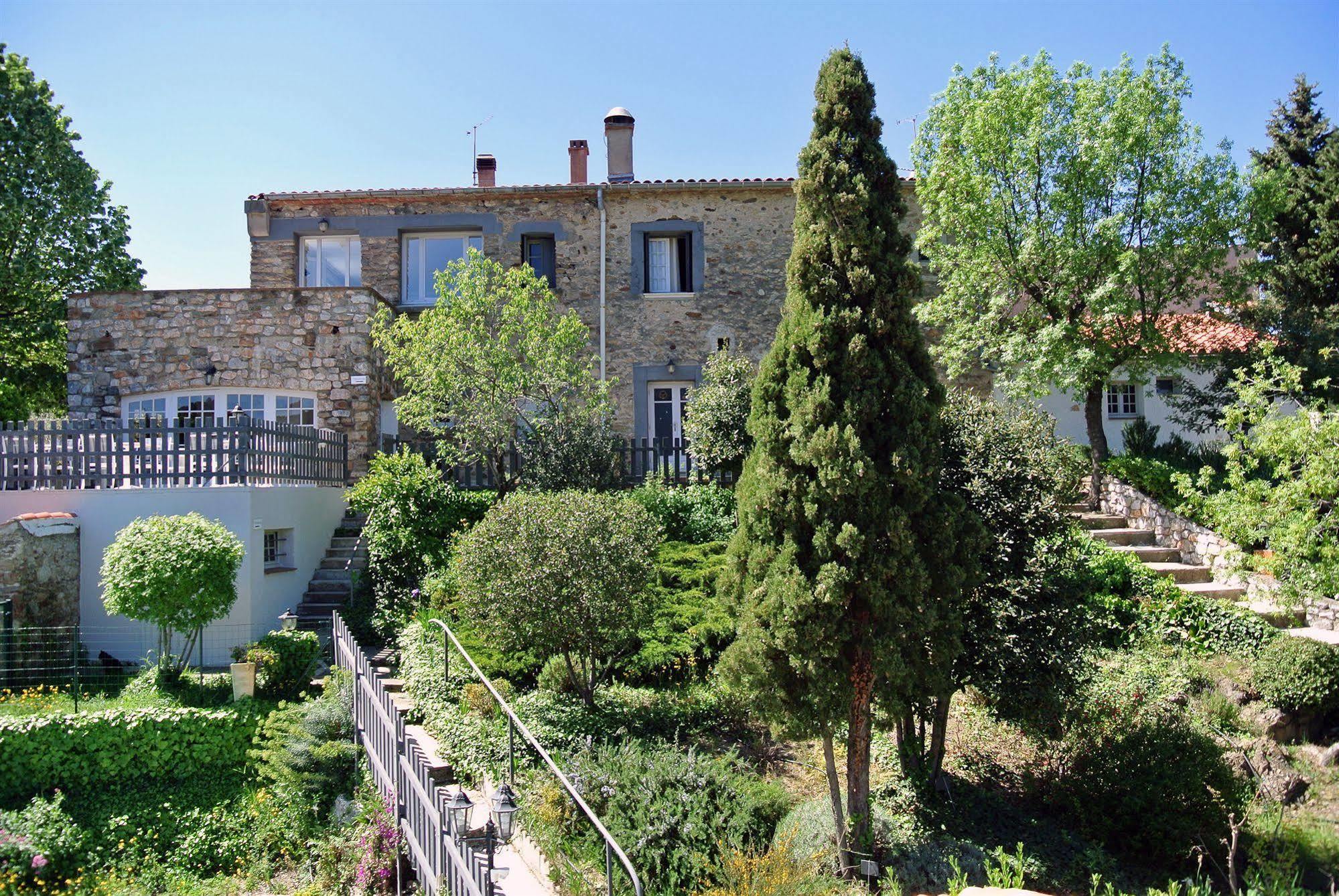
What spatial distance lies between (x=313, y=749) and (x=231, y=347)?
926cm

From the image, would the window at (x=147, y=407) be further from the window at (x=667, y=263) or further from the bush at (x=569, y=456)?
the window at (x=667, y=263)

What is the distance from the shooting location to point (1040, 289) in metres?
15.0

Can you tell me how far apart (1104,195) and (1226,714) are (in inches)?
329

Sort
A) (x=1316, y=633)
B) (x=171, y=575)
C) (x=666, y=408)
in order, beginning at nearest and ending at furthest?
(x=171, y=575) → (x=1316, y=633) → (x=666, y=408)

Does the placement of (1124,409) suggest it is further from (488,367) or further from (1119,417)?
(488,367)

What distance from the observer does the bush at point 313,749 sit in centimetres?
847

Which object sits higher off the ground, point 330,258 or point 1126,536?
point 330,258

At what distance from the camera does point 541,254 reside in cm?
1783

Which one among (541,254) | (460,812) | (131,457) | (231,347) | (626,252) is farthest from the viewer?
(541,254)

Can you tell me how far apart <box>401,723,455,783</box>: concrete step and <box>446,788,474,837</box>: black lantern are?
3.11 feet

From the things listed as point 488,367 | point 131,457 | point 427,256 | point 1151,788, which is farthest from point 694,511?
point 427,256

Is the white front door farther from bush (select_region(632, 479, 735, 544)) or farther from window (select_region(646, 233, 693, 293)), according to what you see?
bush (select_region(632, 479, 735, 544))

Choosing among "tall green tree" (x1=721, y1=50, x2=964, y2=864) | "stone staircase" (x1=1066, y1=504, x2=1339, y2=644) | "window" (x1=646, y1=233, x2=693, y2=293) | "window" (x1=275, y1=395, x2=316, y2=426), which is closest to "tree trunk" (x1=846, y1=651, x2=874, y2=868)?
"tall green tree" (x1=721, y1=50, x2=964, y2=864)

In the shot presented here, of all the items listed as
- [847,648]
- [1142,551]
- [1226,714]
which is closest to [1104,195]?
[1142,551]
